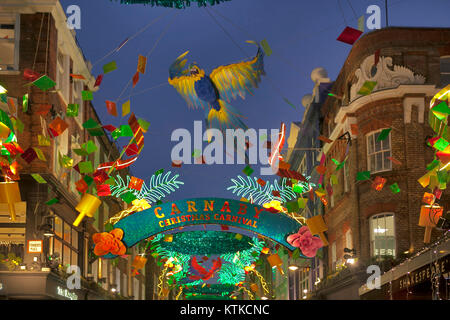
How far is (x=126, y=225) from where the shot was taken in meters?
23.4

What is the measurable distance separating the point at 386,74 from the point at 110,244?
41.6ft

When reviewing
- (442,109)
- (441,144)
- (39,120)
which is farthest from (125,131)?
(39,120)

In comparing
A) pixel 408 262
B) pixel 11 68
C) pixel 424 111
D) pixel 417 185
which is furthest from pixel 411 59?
pixel 11 68

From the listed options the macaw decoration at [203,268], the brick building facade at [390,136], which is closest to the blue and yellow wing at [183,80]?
the brick building facade at [390,136]

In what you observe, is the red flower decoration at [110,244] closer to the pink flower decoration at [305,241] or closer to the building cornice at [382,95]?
the pink flower decoration at [305,241]

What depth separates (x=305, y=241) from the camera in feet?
74.0

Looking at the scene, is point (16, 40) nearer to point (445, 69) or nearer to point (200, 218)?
Answer: point (200, 218)

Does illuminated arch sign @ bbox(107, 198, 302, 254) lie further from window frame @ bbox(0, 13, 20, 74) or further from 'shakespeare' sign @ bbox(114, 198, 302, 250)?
window frame @ bbox(0, 13, 20, 74)

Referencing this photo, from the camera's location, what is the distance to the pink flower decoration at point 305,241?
2234cm

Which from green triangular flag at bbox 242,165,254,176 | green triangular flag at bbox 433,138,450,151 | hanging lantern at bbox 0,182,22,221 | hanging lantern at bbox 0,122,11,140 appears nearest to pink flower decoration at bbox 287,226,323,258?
green triangular flag at bbox 242,165,254,176

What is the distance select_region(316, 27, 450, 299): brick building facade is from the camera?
84.4ft

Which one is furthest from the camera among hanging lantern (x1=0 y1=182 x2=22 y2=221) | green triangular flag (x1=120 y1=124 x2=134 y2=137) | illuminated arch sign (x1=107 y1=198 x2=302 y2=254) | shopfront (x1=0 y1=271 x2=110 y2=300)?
illuminated arch sign (x1=107 y1=198 x2=302 y2=254)
